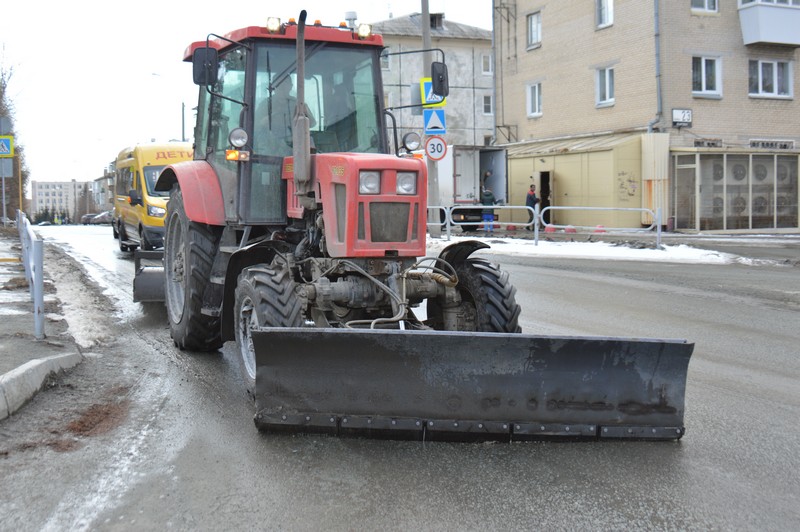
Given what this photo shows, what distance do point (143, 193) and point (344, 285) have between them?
14.4m

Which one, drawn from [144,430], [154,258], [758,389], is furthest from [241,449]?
[154,258]

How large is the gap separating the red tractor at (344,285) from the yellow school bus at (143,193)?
9.60m

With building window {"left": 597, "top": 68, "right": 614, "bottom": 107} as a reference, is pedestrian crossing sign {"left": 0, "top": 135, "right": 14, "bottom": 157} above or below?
below

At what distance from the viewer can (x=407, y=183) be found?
6.30 meters

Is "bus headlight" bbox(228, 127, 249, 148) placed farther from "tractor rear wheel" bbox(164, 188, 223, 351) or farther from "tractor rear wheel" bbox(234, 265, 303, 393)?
"tractor rear wheel" bbox(164, 188, 223, 351)

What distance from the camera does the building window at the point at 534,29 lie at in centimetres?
3425

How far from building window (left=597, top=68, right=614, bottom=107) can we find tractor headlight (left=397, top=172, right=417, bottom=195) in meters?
25.2

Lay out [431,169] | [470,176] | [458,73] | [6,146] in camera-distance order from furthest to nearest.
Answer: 1. [458,73]
2. [470,176]
3. [431,169]
4. [6,146]

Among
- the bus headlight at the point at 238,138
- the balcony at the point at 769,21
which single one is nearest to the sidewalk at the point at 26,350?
the bus headlight at the point at 238,138

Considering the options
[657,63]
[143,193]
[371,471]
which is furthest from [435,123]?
[371,471]

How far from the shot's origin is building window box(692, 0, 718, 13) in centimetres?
2847

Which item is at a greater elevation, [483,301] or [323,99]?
[323,99]

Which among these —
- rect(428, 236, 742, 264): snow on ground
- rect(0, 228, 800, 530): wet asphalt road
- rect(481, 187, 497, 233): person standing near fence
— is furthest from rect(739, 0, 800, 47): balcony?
rect(0, 228, 800, 530): wet asphalt road

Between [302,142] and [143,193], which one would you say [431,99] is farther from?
[143,193]
